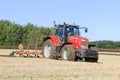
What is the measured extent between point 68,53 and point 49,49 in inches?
125

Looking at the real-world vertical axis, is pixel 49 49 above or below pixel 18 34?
below

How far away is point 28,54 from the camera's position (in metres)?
27.5

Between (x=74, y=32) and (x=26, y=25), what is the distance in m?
71.7

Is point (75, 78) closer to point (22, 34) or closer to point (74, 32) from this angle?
point (74, 32)

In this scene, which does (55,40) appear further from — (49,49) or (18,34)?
(18,34)

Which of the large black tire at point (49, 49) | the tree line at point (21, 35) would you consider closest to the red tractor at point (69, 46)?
the large black tire at point (49, 49)

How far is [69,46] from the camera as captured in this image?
23.7 metres

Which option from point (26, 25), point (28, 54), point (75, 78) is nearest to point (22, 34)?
point (26, 25)

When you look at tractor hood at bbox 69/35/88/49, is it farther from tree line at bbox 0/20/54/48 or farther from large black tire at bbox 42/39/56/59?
tree line at bbox 0/20/54/48

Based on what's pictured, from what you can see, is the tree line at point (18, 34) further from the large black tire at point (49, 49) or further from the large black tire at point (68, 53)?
the large black tire at point (68, 53)

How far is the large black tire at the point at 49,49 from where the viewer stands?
2519cm

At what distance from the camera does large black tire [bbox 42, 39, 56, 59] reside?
82.6ft

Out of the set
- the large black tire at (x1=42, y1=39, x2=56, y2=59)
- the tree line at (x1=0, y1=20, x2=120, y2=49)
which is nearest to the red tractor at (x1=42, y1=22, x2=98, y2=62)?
the large black tire at (x1=42, y1=39, x2=56, y2=59)

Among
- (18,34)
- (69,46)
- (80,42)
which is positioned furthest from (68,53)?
(18,34)
